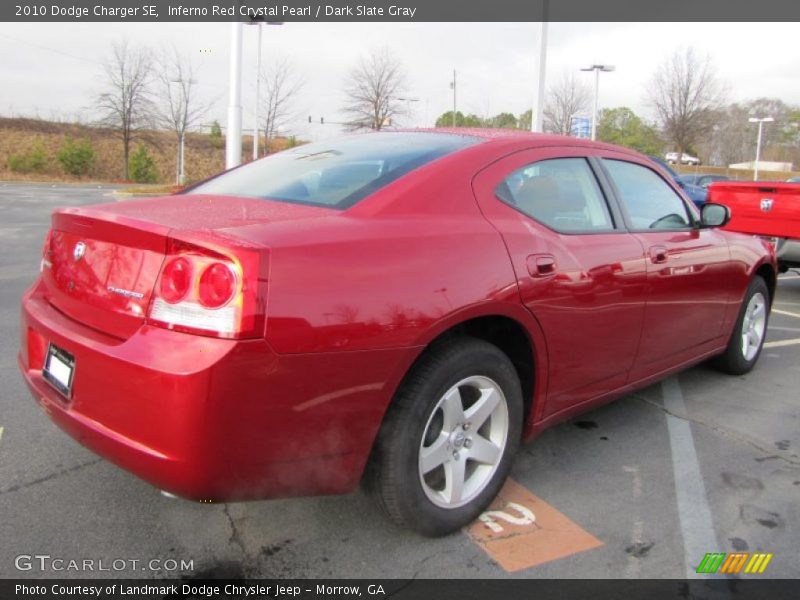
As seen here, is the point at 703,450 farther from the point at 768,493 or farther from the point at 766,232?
the point at 766,232

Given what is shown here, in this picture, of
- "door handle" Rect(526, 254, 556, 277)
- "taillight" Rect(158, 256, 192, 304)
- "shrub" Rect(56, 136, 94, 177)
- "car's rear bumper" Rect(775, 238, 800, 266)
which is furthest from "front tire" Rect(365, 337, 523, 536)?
"shrub" Rect(56, 136, 94, 177)

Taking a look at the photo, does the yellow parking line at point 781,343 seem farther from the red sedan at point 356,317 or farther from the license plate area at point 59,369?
the license plate area at point 59,369

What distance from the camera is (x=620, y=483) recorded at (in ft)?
9.91

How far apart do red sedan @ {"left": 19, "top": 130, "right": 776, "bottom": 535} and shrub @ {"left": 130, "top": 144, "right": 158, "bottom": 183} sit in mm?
40635

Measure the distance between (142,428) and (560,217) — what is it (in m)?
1.95

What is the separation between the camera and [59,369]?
88.0 inches

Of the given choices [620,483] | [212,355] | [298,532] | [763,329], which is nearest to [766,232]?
[763,329]

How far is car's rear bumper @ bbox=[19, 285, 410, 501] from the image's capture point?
1.83 meters

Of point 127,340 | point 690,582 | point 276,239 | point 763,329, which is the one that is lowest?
point 690,582

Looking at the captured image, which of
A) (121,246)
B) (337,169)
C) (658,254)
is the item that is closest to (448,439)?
(337,169)

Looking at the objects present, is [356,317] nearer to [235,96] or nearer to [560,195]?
[560,195]

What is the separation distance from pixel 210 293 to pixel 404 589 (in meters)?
1.19

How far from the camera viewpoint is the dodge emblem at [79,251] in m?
2.32

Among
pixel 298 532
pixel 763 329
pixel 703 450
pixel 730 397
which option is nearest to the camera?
pixel 298 532
